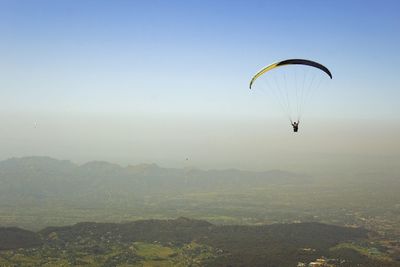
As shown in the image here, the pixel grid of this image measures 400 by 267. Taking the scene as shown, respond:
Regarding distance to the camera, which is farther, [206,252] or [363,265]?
[206,252]

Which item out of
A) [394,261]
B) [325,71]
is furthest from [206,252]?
[325,71]

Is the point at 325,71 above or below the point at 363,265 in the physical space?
above

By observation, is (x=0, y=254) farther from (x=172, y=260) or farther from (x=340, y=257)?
(x=340, y=257)

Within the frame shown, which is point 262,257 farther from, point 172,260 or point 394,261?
point 394,261


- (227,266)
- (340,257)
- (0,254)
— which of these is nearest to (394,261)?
(340,257)

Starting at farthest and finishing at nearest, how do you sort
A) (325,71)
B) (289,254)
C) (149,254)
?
1. (149,254)
2. (289,254)
3. (325,71)

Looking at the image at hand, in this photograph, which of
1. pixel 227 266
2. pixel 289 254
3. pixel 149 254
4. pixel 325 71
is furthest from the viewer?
pixel 149 254

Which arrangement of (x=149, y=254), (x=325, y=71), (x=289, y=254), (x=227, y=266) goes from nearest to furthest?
1. (x=325, y=71)
2. (x=227, y=266)
3. (x=289, y=254)
4. (x=149, y=254)

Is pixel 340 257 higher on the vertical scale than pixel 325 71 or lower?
lower

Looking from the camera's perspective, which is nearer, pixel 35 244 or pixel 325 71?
pixel 325 71
